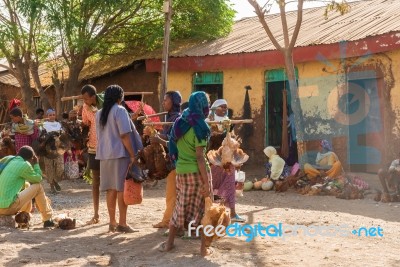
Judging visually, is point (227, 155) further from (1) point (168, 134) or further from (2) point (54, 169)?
(2) point (54, 169)

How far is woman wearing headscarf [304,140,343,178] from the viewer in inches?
412

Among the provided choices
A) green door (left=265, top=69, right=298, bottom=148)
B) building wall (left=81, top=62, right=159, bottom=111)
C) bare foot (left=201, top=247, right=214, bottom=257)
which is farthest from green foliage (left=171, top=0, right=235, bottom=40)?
bare foot (left=201, top=247, right=214, bottom=257)

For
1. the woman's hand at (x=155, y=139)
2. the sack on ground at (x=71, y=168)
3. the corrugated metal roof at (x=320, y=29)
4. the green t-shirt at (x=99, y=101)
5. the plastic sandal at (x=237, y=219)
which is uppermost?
the corrugated metal roof at (x=320, y=29)

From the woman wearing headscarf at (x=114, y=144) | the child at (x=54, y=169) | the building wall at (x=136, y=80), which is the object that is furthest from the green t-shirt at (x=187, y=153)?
the building wall at (x=136, y=80)

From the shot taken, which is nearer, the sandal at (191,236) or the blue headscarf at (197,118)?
the blue headscarf at (197,118)

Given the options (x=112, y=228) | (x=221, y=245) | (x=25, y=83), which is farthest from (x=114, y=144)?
(x=25, y=83)

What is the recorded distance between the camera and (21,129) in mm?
9641

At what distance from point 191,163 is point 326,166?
5844mm

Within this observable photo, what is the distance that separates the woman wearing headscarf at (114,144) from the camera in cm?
632

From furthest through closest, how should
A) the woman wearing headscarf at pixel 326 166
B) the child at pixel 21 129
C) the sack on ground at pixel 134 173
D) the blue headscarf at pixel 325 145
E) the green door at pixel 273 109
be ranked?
the green door at pixel 273 109, the blue headscarf at pixel 325 145, the woman wearing headscarf at pixel 326 166, the child at pixel 21 129, the sack on ground at pixel 134 173

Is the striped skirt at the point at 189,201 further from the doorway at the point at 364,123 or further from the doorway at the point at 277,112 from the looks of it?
the doorway at the point at 277,112

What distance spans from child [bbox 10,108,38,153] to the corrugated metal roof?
5.18 m

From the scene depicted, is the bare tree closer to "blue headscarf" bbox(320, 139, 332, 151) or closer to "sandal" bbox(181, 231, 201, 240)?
"blue headscarf" bbox(320, 139, 332, 151)

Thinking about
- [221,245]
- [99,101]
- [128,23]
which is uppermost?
[128,23]
